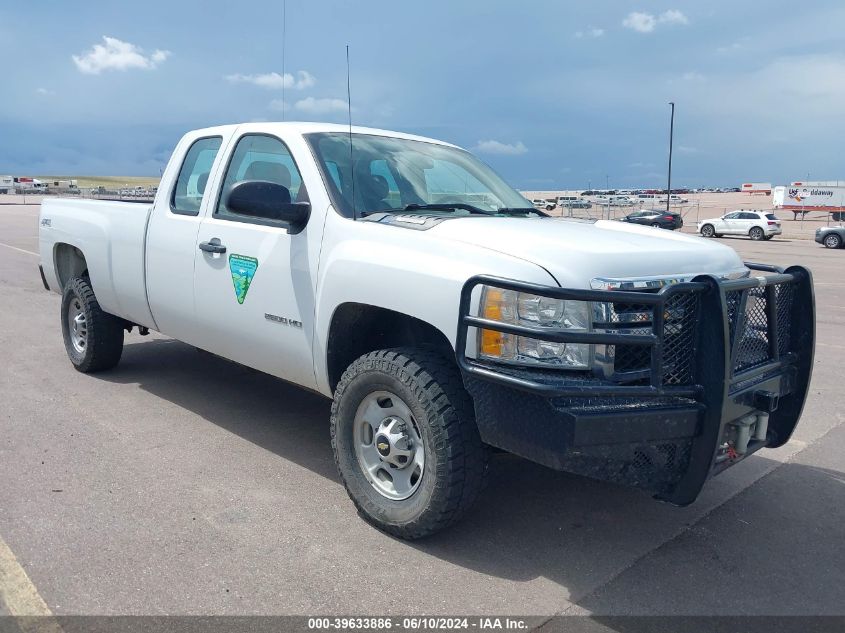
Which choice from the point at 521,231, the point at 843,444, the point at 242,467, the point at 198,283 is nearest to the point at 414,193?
the point at 521,231

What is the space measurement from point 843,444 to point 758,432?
2152 mm

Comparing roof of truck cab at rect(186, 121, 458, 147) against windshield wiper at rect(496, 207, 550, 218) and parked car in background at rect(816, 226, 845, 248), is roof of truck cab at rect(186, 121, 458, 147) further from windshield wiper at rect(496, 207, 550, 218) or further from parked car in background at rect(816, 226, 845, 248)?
parked car in background at rect(816, 226, 845, 248)

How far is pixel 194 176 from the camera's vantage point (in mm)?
5336

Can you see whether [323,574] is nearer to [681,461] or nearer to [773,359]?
[681,461]

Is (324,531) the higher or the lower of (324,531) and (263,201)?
the lower

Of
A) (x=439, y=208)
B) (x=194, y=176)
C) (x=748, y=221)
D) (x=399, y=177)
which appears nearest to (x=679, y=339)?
(x=439, y=208)

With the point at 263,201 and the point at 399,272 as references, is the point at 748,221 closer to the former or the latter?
the point at 263,201

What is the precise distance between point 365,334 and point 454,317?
94 cm

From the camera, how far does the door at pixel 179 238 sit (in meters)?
5.03

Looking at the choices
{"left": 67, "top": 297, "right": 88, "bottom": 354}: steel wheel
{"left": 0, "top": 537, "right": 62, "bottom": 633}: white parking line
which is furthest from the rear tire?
{"left": 0, "top": 537, "right": 62, "bottom": 633}: white parking line

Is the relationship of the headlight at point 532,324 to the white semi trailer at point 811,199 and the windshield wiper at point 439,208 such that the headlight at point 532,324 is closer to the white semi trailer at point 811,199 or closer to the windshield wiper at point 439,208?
the windshield wiper at point 439,208

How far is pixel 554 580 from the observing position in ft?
11.2

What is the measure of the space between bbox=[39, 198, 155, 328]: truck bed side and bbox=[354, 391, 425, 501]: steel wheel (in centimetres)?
239

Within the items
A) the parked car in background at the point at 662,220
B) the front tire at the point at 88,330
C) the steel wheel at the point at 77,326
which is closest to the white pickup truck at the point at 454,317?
the front tire at the point at 88,330
